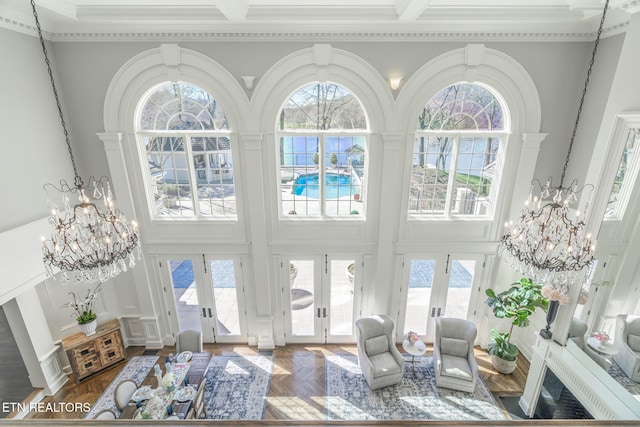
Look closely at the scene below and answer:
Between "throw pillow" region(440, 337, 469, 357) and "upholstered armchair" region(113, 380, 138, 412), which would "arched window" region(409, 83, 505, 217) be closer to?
"throw pillow" region(440, 337, 469, 357)

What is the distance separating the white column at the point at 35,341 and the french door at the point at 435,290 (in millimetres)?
6199

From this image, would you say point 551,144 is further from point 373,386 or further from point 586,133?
point 373,386

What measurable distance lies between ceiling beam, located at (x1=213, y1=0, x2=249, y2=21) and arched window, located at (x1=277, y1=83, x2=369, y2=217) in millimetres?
1393

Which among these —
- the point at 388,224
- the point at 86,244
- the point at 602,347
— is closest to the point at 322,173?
the point at 388,224

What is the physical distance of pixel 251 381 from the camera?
5734 mm

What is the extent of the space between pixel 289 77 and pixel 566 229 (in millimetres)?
4224

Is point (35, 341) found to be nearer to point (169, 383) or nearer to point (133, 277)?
point (133, 277)

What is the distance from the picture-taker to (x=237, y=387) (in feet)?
18.4


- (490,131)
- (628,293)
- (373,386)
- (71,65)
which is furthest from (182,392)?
(490,131)

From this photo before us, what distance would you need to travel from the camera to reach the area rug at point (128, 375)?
208 inches

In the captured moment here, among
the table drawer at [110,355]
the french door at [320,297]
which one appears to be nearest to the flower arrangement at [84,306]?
the table drawer at [110,355]

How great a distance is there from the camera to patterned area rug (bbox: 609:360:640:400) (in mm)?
3682

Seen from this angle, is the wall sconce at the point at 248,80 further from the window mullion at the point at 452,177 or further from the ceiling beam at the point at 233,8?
the window mullion at the point at 452,177

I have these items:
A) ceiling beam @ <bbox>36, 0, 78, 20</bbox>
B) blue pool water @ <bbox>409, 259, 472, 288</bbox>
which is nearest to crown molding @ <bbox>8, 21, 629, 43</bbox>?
ceiling beam @ <bbox>36, 0, 78, 20</bbox>
